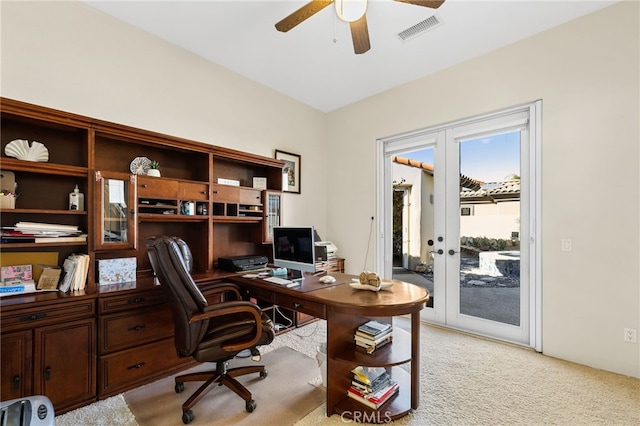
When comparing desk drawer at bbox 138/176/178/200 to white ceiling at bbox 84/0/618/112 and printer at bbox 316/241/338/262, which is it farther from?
printer at bbox 316/241/338/262

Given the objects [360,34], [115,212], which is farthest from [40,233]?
[360,34]

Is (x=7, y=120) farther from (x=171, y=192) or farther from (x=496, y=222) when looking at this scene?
(x=496, y=222)

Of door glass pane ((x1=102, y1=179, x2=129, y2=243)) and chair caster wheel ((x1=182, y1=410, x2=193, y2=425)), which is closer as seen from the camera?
chair caster wheel ((x1=182, y1=410, x2=193, y2=425))

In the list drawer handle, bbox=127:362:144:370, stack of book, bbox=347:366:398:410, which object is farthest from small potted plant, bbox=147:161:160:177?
stack of book, bbox=347:366:398:410

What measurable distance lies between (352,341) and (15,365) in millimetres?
2101

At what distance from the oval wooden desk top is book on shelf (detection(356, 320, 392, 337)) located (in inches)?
9.9

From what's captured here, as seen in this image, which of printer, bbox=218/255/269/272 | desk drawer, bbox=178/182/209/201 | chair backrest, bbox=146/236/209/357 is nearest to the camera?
chair backrest, bbox=146/236/209/357

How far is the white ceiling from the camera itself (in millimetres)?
2469

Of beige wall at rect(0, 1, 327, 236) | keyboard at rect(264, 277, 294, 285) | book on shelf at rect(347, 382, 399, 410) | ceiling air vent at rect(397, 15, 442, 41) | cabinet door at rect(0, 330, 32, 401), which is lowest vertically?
book on shelf at rect(347, 382, 399, 410)

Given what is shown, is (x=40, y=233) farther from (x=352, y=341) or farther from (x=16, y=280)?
(x=352, y=341)

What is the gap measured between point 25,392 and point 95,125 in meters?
1.85

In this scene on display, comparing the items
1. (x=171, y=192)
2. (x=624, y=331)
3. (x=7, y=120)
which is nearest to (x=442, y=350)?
(x=624, y=331)

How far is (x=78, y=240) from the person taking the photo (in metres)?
2.15

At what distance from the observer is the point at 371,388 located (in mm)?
1928
